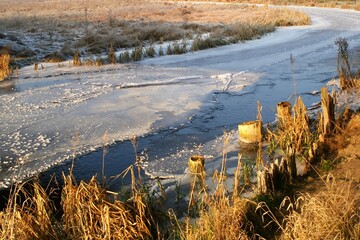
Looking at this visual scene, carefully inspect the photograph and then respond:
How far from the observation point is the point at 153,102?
9531 millimetres

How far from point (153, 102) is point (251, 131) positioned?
11.3 feet

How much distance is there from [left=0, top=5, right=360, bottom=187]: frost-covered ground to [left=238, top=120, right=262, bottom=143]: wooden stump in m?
0.46

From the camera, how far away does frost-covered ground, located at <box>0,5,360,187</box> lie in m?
6.72

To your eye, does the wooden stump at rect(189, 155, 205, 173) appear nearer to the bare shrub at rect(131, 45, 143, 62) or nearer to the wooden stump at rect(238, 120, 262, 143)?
the wooden stump at rect(238, 120, 262, 143)

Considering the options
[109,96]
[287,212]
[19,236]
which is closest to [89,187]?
[19,236]

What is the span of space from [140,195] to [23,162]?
9.04 ft

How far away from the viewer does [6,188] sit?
5.58 metres

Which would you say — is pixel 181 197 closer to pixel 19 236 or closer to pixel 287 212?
pixel 287 212

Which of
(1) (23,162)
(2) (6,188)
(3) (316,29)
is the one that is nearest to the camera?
(2) (6,188)

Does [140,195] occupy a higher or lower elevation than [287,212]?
higher

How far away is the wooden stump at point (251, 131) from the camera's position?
6516 mm

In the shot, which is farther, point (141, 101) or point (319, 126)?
point (141, 101)

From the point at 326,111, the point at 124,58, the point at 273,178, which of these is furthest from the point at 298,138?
the point at 124,58

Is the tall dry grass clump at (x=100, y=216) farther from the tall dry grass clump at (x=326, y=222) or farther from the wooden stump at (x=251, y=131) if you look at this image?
the wooden stump at (x=251, y=131)
